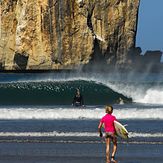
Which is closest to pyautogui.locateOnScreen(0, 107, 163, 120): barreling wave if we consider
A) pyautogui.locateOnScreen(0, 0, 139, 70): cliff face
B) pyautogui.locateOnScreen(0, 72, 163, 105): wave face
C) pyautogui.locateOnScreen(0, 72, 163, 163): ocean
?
pyautogui.locateOnScreen(0, 72, 163, 163): ocean

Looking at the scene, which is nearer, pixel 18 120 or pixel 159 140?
pixel 159 140

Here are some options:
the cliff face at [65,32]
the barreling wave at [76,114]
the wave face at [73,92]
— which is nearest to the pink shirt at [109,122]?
the barreling wave at [76,114]

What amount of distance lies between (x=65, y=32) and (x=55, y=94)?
34.9 meters

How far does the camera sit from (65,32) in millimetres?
76688

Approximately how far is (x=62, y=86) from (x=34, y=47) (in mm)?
32800

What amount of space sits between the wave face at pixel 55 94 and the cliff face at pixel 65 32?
28.3 metres

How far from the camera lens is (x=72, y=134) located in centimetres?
2078

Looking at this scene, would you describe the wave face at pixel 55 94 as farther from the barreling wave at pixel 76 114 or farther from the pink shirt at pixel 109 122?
the pink shirt at pixel 109 122

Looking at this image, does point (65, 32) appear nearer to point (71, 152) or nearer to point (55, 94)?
point (55, 94)

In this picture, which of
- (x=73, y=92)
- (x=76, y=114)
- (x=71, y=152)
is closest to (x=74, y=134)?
(x=71, y=152)

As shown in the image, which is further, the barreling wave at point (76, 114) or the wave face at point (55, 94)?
the wave face at point (55, 94)

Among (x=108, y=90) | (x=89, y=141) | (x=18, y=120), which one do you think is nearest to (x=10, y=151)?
(x=89, y=141)

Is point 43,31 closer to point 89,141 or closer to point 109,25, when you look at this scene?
point 109,25

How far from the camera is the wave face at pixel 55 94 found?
39.6 meters
